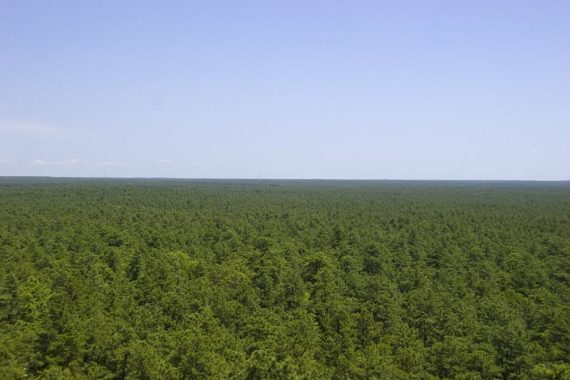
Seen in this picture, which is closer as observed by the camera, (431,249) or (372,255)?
(372,255)

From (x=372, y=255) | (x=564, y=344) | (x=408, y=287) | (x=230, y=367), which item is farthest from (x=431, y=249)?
(x=230, y=367)

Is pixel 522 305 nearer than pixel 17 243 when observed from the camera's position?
Yes

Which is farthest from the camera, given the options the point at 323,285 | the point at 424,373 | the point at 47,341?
the point at 323,285

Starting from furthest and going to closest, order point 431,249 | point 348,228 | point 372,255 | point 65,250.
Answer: point 348,228
point 431,249
point 372,255
point 65,250

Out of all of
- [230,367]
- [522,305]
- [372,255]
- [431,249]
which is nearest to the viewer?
[230,367]

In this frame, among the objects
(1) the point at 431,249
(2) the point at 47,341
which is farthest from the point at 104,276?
(1) the point at 431,249

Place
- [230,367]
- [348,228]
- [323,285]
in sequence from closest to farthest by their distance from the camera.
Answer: [230,367] → [323,285] → [348,228]

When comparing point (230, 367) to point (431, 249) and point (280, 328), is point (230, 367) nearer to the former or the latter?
point (280, 328)

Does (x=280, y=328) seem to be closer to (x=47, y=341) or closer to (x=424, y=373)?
(x=424, y=373)
